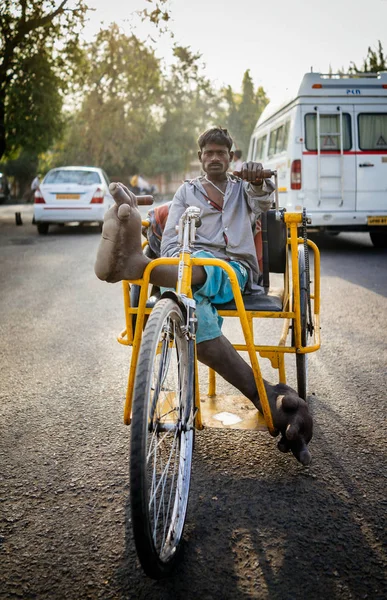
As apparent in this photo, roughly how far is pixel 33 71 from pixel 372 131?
12.7 m

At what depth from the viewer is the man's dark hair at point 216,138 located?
381 cm

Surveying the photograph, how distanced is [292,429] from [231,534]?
2.02 ft

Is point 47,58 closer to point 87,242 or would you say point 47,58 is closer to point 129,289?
point 87,242

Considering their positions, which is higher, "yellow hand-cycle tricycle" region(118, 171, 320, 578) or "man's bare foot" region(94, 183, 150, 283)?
"man's bare foot" region(94, 183, 150, 283)

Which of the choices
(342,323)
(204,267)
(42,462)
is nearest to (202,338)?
(204,267)

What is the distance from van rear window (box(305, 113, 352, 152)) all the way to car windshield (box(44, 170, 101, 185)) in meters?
6.39

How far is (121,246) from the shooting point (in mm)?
2928

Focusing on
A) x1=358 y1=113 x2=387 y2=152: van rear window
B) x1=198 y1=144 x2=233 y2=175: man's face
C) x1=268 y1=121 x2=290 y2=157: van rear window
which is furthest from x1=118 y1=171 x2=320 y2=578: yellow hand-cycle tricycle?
x1=268 y1=121 x2=290 y2=157: van rear window

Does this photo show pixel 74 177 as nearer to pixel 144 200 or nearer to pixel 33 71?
pixel 33 71

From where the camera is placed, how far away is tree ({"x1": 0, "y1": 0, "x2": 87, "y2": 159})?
16.8 m

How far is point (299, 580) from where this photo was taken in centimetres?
216

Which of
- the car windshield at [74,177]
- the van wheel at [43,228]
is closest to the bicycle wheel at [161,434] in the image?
the car windshield at [74,177]

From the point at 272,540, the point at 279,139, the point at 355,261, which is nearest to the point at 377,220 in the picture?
the point at 355,261

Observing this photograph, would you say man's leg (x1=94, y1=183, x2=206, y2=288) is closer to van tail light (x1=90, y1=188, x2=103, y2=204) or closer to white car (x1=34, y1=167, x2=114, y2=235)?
white car (x1=34, y1=167, x2=114, y2=235)
